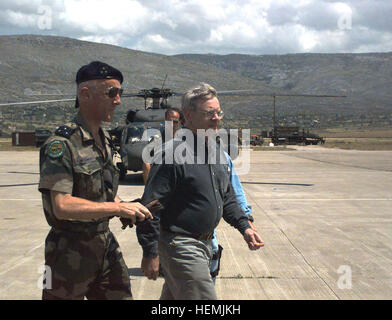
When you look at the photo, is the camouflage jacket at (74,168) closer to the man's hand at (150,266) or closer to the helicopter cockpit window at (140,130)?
the man's hand at (150,266)

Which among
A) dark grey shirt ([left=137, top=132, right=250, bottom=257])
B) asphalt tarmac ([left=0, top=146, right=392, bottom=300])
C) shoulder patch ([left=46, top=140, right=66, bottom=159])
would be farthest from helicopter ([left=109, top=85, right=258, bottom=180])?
shoulder patch ([left=46, top=140, right=66, bottom=159])

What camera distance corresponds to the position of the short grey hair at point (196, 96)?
11.6 feet

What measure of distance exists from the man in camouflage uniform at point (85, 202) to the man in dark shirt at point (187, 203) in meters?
0.27

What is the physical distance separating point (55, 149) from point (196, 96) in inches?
41.3

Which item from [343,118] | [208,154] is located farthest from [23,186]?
[343,118]

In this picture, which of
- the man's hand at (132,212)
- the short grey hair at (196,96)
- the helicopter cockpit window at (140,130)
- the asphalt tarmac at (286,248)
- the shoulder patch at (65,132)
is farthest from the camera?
the helicopter cockpit window at (140,130)

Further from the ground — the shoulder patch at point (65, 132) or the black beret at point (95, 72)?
the black beret at point (95, 72)

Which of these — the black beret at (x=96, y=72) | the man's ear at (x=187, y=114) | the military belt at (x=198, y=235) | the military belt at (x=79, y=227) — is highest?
the black beret at (x=96, y=72)

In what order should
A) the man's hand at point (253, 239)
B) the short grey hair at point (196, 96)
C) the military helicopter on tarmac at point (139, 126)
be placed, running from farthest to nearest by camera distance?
the military helicopter on tarmac at point (139, 126) → the man's hand at point (253, 239) → the short grey hair at point (196, 96)

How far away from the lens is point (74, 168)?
293 centimetres

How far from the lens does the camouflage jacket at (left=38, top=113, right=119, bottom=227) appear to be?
287cm

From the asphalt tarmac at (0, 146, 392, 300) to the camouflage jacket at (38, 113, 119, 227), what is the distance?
2.39 meters

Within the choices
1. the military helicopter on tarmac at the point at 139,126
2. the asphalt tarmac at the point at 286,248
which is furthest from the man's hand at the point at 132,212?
the military helicopter on tarmac at the point at 139,126
